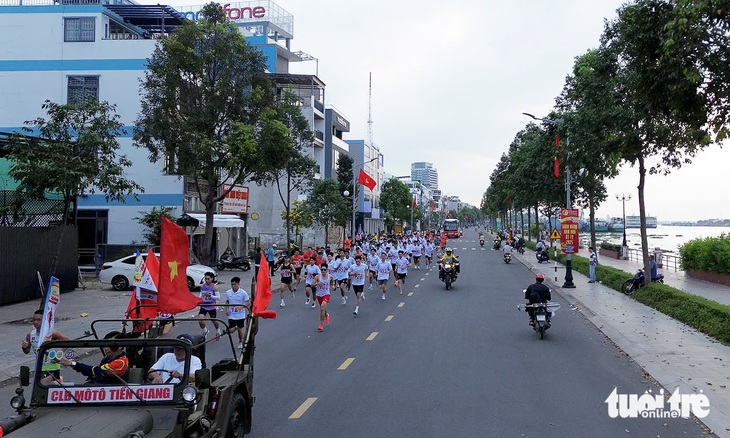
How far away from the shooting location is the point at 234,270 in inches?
1403

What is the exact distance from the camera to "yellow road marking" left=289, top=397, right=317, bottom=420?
8.14 meters

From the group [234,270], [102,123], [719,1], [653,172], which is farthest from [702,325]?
[234,270]

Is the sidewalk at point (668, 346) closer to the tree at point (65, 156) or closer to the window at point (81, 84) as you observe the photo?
the tree at point (65, 156)

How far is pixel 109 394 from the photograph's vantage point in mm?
5402

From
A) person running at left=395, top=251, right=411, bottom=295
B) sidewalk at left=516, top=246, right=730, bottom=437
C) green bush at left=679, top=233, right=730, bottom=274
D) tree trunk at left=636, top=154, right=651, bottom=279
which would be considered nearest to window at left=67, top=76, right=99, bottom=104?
person running at left=395, top=251, right=411, bottom=295

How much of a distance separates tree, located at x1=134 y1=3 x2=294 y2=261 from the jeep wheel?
62.4 feet

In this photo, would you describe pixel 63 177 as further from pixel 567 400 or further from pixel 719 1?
pixel 719 1

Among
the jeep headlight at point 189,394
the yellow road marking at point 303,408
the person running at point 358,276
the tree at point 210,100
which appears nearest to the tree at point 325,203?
the tree at point 210,100

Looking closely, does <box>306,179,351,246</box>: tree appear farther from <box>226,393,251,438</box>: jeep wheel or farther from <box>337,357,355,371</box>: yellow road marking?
<box>226,393,251,438</box>: jeep wheel

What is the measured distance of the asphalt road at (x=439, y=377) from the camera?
7.80 metres

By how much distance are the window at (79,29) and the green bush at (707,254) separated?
3380 centimetres

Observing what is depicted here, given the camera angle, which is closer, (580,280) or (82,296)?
(82,296)

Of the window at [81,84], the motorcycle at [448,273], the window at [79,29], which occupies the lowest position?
the motorcycle at [448,273]

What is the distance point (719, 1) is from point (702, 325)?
926 centimetres
